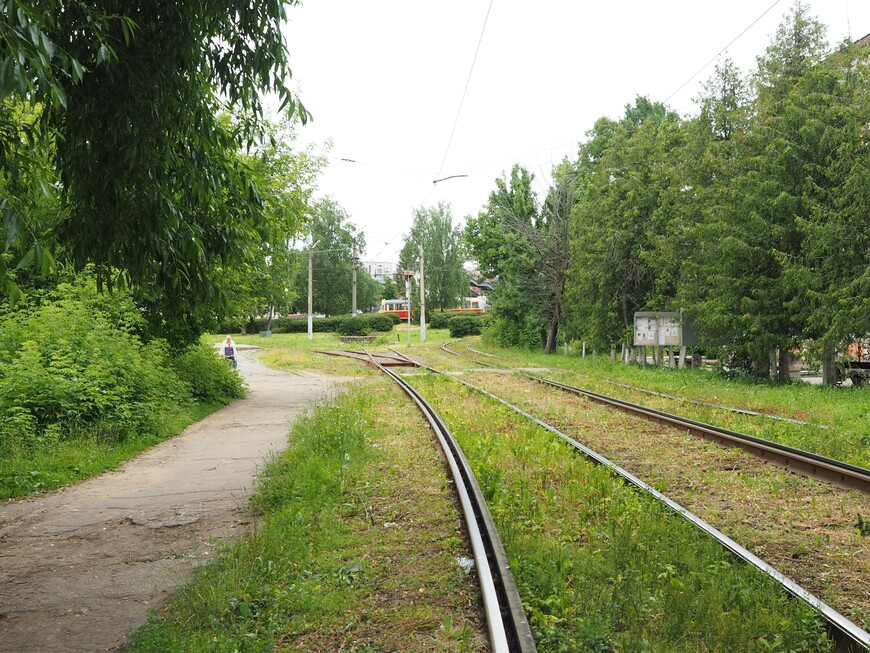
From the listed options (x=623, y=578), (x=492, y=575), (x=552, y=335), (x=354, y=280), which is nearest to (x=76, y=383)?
→ (x=492, y=575)

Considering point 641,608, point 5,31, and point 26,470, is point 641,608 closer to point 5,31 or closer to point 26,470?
point 5,31

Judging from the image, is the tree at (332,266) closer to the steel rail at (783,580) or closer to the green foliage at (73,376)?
the green foliage at (73,376)

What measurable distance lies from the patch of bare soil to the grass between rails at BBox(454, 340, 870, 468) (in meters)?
1.27

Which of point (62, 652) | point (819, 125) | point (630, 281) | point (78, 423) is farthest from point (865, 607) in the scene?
point (630, 281)

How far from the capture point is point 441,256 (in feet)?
270

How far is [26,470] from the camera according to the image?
329 inches

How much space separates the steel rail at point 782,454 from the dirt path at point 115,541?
607 cm

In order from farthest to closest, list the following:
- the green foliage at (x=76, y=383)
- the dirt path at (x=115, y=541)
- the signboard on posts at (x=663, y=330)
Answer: the signboard on posts at (x=663, y=330), the green foliage at (x=76, y=383), the dirt path at (x=115, y=541)

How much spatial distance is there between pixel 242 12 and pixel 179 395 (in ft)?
36.8

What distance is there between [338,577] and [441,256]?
7789 cm

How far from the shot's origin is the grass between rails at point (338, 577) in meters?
4.09

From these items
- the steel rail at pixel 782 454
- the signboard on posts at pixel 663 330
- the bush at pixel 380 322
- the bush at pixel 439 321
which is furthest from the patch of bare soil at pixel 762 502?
the bush at pixel 439 321

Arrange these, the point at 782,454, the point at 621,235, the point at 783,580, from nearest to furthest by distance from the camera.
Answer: the point at 783,580 → the point at 782,454 → the point at 621,235

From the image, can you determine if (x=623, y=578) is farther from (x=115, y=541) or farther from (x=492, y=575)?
(x=115, y=541)
